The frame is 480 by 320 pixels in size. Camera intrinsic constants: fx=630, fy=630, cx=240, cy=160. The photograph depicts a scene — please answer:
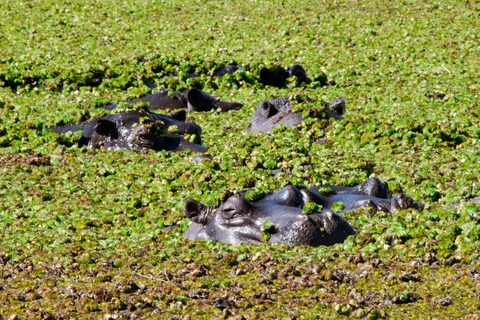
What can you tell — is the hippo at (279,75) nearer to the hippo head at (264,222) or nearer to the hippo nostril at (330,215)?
the hippo head at (264,222)

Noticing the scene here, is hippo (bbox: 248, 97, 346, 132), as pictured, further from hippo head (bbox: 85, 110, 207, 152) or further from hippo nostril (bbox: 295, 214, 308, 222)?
hippo nostril (bbox: 295, 214, 308, 222)

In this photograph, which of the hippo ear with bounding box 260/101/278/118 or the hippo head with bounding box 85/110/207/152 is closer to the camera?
the hippo head with bounding box 85/110/207/152

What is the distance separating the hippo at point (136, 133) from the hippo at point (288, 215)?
3.70 meters

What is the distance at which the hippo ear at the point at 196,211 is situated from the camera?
281 inches

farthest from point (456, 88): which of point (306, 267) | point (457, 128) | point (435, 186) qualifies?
point (306, 267)

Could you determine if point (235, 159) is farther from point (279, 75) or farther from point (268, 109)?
point (279, 75)

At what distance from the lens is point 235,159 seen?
31.8ft

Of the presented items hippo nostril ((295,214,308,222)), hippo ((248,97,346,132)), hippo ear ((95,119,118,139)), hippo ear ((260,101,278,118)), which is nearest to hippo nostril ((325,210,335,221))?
hippo nostril ((295,214,308,222))

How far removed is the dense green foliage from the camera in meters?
5.12

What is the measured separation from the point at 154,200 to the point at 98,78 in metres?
7.64

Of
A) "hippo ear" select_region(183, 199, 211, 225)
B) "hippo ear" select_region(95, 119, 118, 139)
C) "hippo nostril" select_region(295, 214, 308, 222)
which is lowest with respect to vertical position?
"hippo ear" select_region(95, 119, 118, 139)

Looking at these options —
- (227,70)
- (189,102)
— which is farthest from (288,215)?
(227,70)

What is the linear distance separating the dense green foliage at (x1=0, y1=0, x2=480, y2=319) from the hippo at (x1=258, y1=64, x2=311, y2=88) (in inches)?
10.1

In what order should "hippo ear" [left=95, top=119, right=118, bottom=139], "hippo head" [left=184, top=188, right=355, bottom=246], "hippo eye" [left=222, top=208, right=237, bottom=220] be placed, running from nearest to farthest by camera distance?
"hippo head" [left=184, top=188, right=355, bottom=246] < "hippo eye" [left=222, top=208, right=237, bottom=220] < "hippo ear" [left=95, top=119, right=118, bottom=139]
